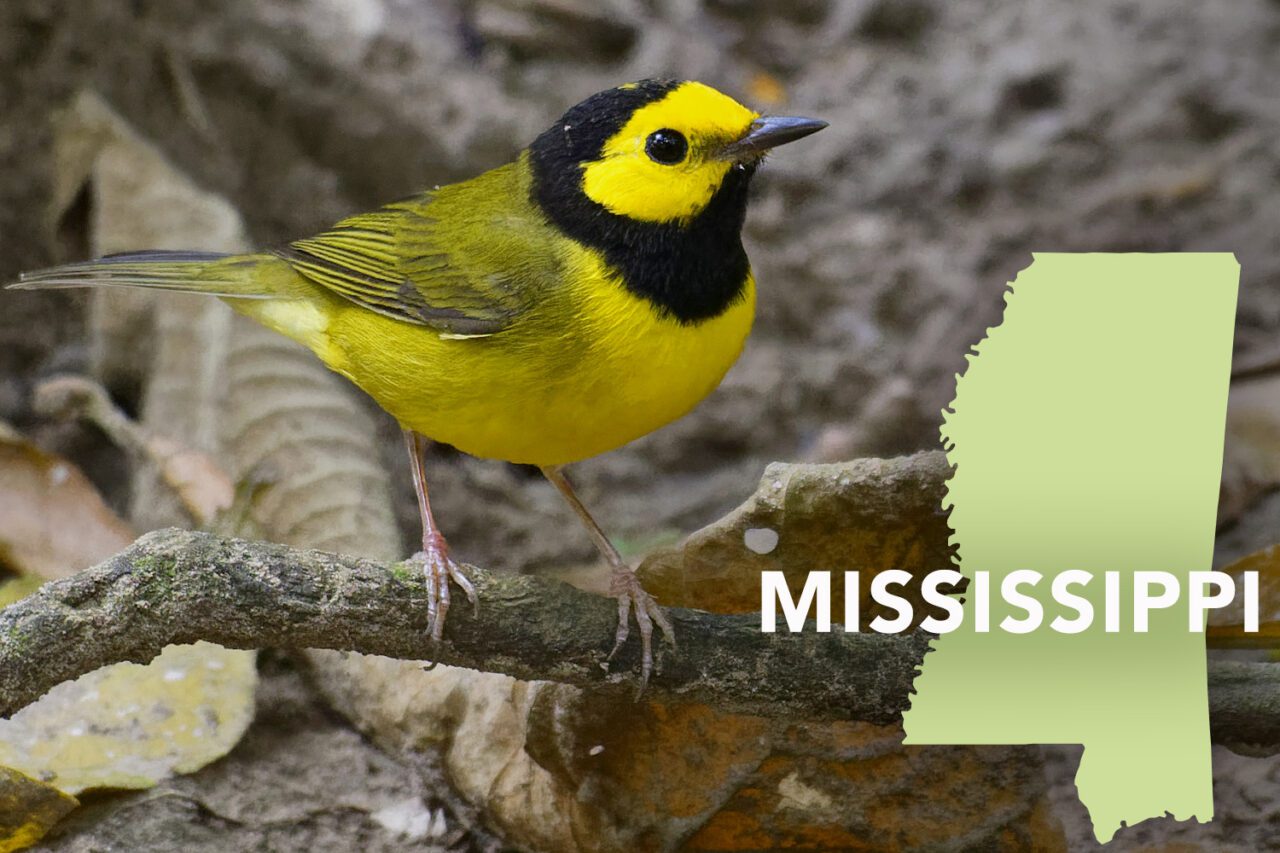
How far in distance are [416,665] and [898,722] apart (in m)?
1.13

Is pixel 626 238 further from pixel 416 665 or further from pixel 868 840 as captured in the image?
pixel 868 840

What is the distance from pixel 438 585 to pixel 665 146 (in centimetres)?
115

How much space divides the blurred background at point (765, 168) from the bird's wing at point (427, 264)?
2.67ft

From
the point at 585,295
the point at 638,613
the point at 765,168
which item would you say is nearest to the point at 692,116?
the point at 585,295

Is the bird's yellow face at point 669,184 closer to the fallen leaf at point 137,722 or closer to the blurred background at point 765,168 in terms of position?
the fallen leaf at point 137,722

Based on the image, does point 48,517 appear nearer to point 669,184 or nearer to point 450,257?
point 450,257

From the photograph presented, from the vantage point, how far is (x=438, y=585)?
249 centimetres

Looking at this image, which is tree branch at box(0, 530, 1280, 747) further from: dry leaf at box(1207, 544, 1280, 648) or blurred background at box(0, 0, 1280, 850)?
blurred background at box(0, 0, 1280, 850)

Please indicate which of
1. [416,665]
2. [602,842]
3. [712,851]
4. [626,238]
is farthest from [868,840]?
[626,238]

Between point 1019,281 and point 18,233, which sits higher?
point 18,233

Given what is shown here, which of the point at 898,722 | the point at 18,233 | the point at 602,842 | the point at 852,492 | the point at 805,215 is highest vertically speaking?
the point at 805,215

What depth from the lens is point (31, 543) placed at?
3.68 meters

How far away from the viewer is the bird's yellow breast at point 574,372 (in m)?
2.94

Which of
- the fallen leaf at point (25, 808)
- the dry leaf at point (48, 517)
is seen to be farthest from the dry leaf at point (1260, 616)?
the dry leaf at point (48, 517)
